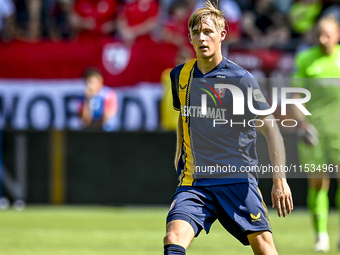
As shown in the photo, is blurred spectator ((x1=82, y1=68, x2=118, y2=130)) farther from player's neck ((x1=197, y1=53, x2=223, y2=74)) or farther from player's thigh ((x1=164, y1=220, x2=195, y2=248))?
player's thigh ((x1=164, y1=220, x2=195, y2=248))

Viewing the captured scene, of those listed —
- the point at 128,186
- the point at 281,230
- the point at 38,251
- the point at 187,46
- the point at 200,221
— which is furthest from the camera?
the point at 187,46

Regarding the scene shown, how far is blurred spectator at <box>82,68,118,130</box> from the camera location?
1205 centimetres

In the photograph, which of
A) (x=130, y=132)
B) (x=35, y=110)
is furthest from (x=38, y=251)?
(x=35, y=110)

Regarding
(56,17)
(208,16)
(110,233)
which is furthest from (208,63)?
(56,17)

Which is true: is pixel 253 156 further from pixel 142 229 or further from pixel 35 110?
pixel 35 110

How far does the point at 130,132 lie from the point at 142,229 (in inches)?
113

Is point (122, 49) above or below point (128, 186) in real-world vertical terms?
above

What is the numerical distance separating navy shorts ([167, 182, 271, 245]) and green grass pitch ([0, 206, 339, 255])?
2772 millimetres

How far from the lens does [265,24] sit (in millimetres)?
13875

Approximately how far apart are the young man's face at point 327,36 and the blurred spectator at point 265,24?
5.75 metres

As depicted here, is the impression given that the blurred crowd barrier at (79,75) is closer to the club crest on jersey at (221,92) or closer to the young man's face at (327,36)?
the young man's face at (327,36)

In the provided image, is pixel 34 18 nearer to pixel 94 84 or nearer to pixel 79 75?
pixel 79 75

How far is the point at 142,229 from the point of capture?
374 inches

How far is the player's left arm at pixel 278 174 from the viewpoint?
4422 mm
